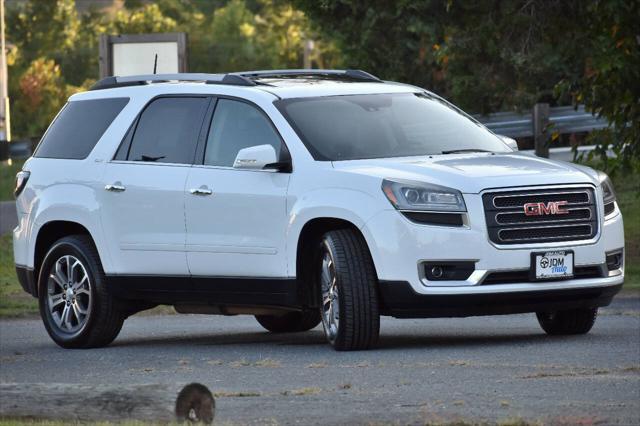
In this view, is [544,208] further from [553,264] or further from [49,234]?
[49,234]

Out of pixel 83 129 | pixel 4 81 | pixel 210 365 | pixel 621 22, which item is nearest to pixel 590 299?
pixel 210 365

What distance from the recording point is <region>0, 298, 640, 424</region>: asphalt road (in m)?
8.88

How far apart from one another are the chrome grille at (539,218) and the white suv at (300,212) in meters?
0.01

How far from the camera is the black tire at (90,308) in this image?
13.4 metres

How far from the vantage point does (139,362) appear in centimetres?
1209

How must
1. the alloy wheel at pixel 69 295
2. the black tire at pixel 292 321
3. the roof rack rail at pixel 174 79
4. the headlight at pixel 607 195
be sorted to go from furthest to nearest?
the black tire at pixel 292 321
the alloy wheel at pixel 69 295
the roof rack rail at pixel 174 79
the headlight at pixel 607 195

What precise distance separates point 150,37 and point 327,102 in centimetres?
1422

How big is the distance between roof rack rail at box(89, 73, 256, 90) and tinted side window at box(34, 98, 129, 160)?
171 millimetres

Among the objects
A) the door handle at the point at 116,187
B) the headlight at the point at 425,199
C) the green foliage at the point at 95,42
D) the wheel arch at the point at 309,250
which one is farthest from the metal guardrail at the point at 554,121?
the green foliage at the point at 95,42

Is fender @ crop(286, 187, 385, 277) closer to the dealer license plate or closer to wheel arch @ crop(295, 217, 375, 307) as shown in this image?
wheel arch @ crop(295, 217, 375, 307)

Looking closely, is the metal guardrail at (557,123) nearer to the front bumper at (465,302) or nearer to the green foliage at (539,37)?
the green foliage at (539,37)

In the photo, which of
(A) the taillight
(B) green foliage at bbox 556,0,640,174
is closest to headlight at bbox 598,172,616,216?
(A) the taillight

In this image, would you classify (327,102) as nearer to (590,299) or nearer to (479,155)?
(479,155)

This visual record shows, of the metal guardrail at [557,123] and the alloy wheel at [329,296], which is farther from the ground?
the alloy wheel at [329,296]
